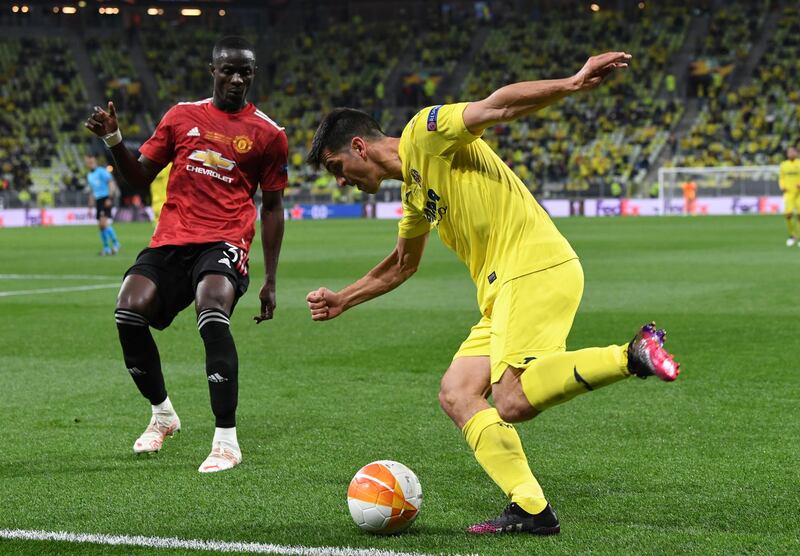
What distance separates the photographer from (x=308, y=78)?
Answer: 5944 centimetres

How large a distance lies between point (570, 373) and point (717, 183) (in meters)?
42.4

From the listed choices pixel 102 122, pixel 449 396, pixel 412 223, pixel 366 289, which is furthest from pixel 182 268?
pixel 449 396

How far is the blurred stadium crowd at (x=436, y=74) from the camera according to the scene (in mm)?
49531

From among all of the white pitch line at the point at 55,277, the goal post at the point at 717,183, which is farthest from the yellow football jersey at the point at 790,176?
the goal post at the point at 717,183

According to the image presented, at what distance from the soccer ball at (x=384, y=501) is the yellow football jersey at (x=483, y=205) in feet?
2.69

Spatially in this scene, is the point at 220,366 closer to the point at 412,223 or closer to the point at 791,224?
the point at 412,223

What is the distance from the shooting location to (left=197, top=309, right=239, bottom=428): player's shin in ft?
19.8

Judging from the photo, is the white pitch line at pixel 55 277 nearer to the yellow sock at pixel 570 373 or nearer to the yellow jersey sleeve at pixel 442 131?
the yellow jersey sleeve at pixel 442 131

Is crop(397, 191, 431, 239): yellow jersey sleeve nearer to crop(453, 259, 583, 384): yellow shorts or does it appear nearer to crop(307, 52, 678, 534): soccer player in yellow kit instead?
crop(307, 52, 678, 534): soccer player in yellow kit

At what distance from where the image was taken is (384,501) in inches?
181

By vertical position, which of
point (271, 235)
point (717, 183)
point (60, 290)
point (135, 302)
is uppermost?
point (271, 235)

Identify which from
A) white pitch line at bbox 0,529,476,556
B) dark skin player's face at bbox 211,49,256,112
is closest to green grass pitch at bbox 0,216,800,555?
white pitch line at bbox 0,529,476,556

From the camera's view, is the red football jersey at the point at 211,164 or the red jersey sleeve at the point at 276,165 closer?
the red football jersey at the point at 211,164

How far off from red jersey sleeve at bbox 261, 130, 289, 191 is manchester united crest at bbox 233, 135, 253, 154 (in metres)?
0.13
